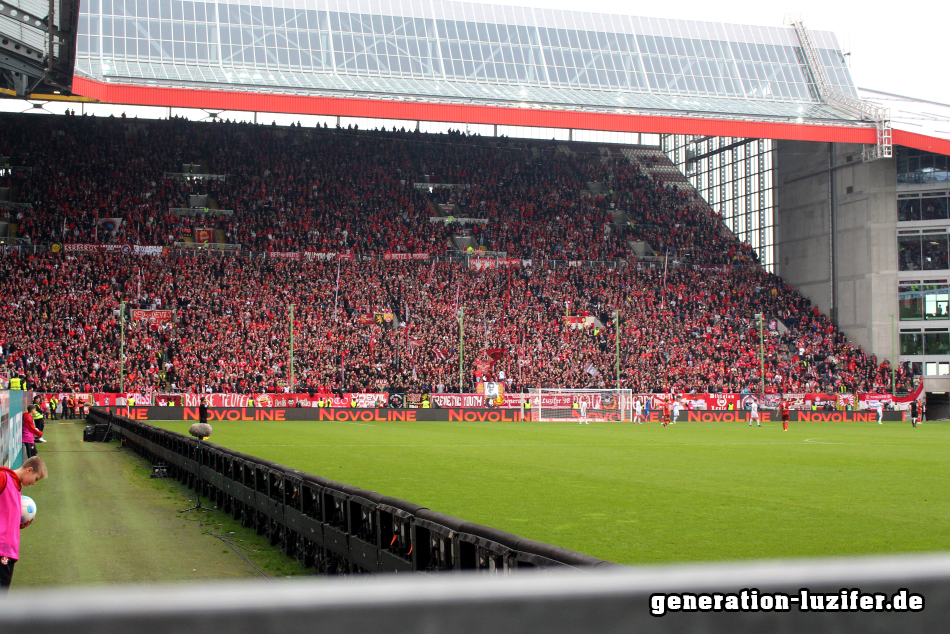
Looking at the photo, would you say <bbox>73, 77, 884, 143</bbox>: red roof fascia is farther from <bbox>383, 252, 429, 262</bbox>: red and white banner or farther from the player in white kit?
the player in white kit

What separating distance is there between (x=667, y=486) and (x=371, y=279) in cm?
4716

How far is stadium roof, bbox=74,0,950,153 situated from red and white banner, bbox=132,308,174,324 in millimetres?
12427

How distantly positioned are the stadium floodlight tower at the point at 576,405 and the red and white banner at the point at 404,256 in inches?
614

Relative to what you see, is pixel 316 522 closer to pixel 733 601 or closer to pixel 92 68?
pixel 733 601

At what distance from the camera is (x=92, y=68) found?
2203 inches

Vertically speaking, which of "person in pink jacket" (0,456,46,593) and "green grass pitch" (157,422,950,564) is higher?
"person in pink jacket" (0,456,46,593)

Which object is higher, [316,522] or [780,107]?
[780,107]

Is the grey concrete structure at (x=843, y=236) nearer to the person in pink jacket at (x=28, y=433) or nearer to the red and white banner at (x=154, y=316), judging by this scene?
the red and white banner at (x=154, y=316)

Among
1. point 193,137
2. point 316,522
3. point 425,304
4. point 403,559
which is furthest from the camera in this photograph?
point 193,137

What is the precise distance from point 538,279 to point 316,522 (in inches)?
2277

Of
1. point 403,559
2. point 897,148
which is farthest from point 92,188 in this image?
point 403,559

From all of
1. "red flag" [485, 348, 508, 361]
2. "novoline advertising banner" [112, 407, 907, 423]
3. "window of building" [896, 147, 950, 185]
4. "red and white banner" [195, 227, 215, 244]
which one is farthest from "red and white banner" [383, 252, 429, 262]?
"window of building" [896, 147, 950, 185]

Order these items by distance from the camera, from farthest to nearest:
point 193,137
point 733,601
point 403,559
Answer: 1. point 193,137
2. point 403,559
3. point 733,601

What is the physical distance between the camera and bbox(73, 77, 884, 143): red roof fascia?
56.0m
